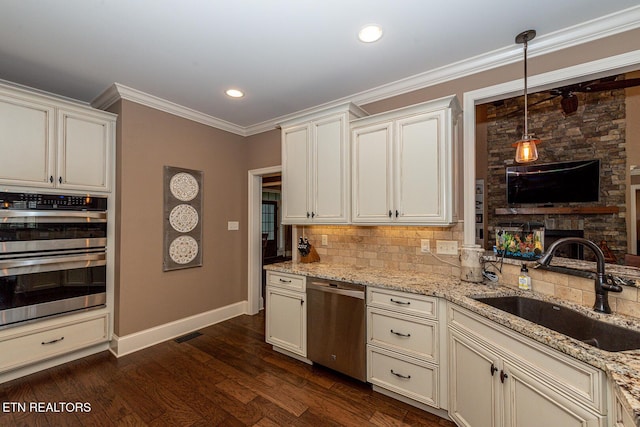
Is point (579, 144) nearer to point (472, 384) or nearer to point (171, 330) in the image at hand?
point (472, 384)

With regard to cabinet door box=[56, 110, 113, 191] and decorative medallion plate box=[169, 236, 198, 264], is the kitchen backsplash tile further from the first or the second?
cabinet door box=[56, 110, 113, 191]

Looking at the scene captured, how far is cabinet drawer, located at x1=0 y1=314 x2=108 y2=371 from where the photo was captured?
7.52 feet

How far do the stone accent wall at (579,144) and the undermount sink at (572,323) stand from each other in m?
3.22

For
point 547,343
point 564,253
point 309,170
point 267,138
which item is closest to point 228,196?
point 267,138

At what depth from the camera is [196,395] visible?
2.18 m

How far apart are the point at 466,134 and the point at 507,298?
1360 mm

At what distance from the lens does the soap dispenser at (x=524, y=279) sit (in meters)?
1.93

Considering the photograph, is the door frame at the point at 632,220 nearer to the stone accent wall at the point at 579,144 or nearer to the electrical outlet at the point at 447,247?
the stone accent wall at the point at 579,144

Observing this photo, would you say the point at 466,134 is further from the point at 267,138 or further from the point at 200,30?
the point at 267,138

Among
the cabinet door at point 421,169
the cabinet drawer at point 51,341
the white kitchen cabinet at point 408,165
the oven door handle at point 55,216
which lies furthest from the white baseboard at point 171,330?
the cabinet door at point 421,169

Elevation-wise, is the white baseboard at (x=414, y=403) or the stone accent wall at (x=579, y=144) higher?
the stone accent wall at (x=579, y=144)

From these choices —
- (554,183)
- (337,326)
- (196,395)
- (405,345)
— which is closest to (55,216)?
(196,395)

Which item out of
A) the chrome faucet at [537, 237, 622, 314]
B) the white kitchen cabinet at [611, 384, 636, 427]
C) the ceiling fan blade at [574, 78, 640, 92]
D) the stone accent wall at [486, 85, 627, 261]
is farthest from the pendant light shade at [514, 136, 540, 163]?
the stone accent wall at [486, 85, 627, 261]

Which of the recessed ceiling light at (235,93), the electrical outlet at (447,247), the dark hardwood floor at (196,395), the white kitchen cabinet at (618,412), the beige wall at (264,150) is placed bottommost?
the dark hardwood floor at (196,395)
